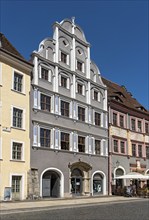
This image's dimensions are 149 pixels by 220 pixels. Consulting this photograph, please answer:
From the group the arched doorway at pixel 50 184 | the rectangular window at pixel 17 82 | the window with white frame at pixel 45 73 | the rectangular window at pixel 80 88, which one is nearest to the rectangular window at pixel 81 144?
the arched doorway at pixel 50 184

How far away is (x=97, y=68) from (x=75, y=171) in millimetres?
11989

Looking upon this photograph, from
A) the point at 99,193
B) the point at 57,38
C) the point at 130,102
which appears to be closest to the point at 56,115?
the point at 57,38

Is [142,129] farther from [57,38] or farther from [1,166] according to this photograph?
[1,166]

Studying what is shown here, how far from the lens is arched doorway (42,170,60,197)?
32634 millimetres

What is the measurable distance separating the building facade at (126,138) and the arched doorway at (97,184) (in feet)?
4.39

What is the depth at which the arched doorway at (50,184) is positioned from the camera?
3263 cm

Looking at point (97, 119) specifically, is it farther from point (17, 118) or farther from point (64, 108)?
point (17, 118)

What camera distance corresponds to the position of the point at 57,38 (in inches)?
1419

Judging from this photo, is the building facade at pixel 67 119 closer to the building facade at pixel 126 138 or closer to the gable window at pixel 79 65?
the gable window at pixel 79 65

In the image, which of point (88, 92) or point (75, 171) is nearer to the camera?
point (75, 171)

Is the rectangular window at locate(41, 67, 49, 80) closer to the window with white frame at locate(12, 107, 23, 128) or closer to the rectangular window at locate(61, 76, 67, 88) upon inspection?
the rectangular window at locate(61, 76, 67, 88)

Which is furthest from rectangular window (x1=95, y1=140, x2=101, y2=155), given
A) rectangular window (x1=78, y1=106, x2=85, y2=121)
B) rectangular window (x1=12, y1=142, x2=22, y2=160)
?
rectangular window (x1=12, y1=142, x2=22, y2=160)

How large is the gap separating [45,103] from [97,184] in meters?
11.3

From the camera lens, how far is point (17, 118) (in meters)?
30.6
